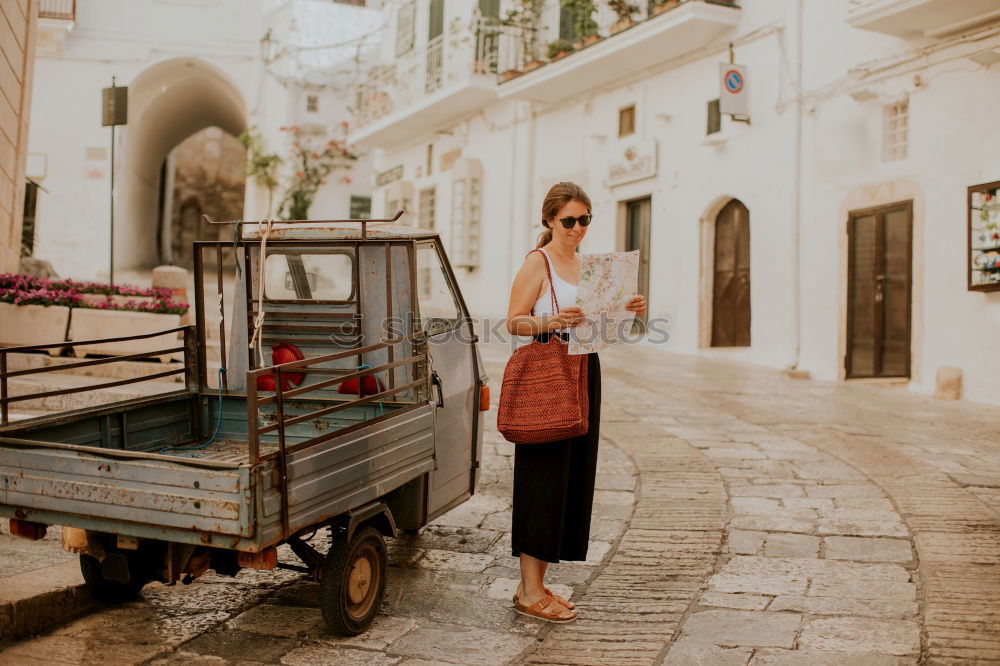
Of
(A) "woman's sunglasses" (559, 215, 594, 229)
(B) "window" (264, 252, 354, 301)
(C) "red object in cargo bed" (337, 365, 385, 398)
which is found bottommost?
(C) "red object in cargo bed" (337, 365, 385, 398)

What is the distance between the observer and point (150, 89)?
23234 millimetres

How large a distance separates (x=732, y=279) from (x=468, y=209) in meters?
7.18

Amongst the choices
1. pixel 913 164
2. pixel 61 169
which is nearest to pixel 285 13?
pixel 61 169

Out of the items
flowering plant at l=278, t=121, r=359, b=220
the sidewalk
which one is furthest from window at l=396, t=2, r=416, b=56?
the sidewalk

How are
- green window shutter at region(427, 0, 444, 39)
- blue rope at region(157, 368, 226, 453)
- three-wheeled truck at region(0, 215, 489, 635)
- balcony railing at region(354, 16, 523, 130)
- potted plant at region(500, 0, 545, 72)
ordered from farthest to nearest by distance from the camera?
green window shutter at region(427, 0, 444, 39)
balcony railing at region(354, 16, 523, 130)
potted plant at region(500, 0, 545, 72)
blue rope at region(157, 368, 226, 453)
three-wheeled truck at region(0, 215, 489, 635)

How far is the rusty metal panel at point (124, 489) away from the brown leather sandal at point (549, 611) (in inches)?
51.6

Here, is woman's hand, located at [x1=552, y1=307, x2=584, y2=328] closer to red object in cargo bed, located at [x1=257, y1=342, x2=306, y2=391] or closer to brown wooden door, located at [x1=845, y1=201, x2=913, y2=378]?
red object in cargo bed, located at [x1=257, y1=342, x2=306, y2=391]

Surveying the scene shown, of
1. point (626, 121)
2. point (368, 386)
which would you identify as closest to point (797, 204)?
point (626, 121)

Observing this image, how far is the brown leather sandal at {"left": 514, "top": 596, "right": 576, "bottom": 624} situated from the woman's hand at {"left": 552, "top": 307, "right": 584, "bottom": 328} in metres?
1.14

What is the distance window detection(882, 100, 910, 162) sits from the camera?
1082cm

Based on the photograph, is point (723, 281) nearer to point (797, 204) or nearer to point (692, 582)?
point (797, 204)

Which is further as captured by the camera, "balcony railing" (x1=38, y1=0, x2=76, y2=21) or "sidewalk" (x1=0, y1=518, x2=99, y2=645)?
"balcony railing" (x1=38, y1=0, x2=76, y2=21)

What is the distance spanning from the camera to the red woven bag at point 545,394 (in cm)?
366

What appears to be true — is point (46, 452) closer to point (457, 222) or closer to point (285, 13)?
point (457, 222)
